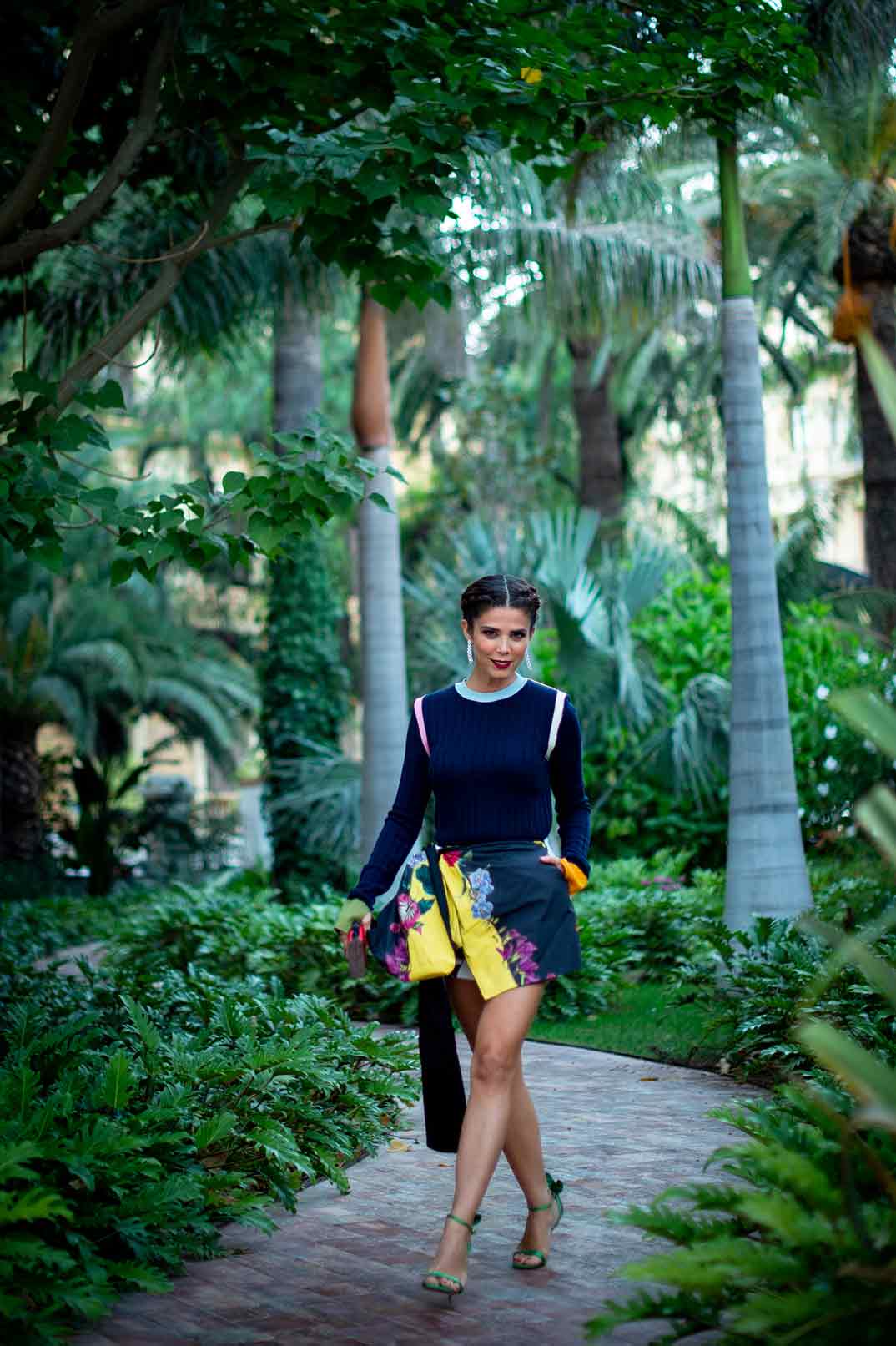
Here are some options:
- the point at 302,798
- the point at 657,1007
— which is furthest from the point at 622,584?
the point at 657,1007

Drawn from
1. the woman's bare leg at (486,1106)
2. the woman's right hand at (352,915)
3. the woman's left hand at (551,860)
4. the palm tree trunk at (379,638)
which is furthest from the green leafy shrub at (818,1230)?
the palm tree trunk at (379,638)

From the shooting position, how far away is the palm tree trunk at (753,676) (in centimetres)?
823

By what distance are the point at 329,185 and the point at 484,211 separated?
5.88m

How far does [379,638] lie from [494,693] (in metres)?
7.34

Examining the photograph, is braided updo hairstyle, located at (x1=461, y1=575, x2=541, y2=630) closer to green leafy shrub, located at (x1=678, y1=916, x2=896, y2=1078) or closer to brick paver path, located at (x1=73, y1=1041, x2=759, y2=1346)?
brick paver path, located at (x1=73, y1=1041, x2=759, y2=1346)

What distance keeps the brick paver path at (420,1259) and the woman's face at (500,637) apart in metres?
1.62

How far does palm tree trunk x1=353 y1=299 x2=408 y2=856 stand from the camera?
11.3 meters

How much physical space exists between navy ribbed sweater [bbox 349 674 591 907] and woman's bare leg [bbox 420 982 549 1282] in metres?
0.43

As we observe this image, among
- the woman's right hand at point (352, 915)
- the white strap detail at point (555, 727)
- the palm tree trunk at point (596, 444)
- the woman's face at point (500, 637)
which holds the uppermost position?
the palm tree trunk at point (596, 444)

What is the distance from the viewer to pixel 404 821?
13.9 feet

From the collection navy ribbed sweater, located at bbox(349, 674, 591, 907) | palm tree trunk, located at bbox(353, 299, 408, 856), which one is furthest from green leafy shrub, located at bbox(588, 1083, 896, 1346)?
palm tree trunk, located at bbox(353, 299, 408, 856)

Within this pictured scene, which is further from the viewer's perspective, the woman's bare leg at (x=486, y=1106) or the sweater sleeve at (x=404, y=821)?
the sweater sleeve at (x=404, y=821)

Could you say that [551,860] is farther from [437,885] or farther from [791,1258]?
[791,1258]

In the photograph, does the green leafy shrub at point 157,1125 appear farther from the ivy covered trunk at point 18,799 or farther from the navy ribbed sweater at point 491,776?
the ivy covered trunk at point 18,799
